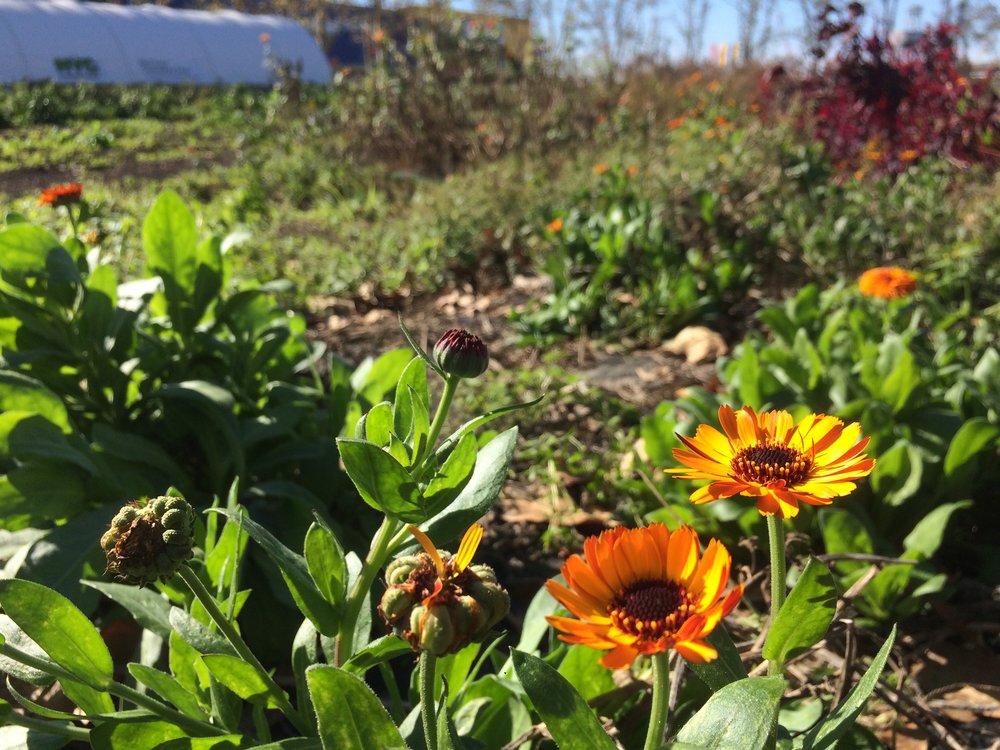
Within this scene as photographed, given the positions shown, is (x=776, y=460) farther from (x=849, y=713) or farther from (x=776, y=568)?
(x=849, y=713)

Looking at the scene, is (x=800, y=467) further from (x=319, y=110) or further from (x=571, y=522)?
(x=319, y=110)

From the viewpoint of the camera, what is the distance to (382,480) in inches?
37.7

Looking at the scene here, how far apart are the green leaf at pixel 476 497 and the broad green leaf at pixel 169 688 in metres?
0.42

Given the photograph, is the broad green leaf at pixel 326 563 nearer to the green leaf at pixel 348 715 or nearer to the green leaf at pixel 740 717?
the green leaf at pixel 348 715

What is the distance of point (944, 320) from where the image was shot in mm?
3131

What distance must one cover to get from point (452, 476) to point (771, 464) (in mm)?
364

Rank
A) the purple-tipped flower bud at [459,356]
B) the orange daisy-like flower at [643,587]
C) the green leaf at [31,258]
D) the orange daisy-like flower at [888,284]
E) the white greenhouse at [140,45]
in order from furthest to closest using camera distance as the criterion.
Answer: the white greenhouse at [140,45], the orange daisy-like flower at [888,284], the green leaf at [31,258], the purple-tipped flower bud at [459,356], the orange daisy-like flower at [643,587]

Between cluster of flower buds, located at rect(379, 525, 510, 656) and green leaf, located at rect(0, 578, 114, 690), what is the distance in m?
0.46

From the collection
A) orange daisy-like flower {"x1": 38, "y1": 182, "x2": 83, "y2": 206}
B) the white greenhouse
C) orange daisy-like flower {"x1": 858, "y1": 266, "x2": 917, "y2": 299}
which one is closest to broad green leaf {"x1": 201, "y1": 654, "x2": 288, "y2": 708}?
orange daisy-like flower {"x1": 38, "y1": 182, "x2": 83, "y2": 206}

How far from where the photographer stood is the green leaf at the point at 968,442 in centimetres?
206

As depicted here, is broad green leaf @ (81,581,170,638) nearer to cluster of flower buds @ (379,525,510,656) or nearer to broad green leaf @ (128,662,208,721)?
broad green leaf @ (128,662,208,721)

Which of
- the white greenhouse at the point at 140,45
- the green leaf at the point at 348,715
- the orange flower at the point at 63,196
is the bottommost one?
the green leaf at the point at 348,715

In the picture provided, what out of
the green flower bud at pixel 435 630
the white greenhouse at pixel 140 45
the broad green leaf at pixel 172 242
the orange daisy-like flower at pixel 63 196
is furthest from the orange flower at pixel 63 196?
the white greenhouse at pixel 140 45

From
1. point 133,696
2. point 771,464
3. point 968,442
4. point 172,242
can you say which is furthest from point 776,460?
point 172,242
